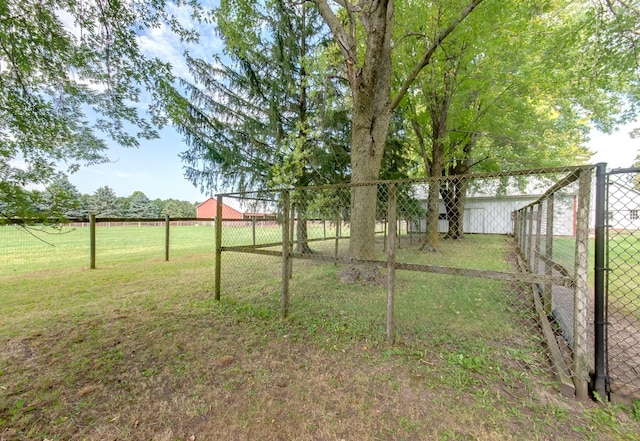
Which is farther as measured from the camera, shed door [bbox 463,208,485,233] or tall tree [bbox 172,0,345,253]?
shed door [bbox 463,208,485,233]

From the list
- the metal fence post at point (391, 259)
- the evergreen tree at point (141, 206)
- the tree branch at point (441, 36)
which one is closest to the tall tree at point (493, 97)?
the tree branch at point (441, 36)

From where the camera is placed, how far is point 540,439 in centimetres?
165

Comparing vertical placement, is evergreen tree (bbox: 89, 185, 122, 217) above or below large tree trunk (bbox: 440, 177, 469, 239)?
above

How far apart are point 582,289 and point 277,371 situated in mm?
2589

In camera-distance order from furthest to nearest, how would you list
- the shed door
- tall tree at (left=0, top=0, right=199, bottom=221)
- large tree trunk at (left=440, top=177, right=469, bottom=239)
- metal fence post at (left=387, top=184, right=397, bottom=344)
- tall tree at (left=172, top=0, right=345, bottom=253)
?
the shed door
tall tree at (left=172, top=0, right=345, bottom=253)
large tree trunk at (left=440, top=177, right=469, bottom=239)
metal fence post at (left=387, top=184, right=397, bottom=344)
tall tree at (left=0, top=0, right=199, bottom=221)

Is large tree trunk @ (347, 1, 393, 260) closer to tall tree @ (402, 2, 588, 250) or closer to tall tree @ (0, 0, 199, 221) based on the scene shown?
tall tree @ (402, 2, 588, 250)

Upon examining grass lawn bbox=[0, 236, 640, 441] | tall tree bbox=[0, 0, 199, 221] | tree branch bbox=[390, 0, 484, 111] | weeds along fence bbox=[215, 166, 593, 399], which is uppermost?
tree branch bbox=[390, 0, 484, 111]

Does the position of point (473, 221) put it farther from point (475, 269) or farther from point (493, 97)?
point (475, 269)

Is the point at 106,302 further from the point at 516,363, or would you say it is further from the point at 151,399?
the point at 516,363

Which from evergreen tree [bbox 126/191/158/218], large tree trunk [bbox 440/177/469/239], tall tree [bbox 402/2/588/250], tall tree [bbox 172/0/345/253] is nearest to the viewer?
large tree trunk [bbox 440/177/469/239]

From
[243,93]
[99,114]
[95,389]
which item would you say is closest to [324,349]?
[95,389]

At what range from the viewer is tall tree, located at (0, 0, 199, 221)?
2.60 m

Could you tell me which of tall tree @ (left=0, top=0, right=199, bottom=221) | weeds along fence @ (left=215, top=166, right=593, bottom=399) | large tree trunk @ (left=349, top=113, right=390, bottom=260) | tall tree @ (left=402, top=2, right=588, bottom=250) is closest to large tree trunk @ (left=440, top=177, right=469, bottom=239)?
tall tree @ (left=402, top=2, right=588, bottom=250)

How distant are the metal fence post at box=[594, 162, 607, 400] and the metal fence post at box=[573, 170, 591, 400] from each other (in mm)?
68
